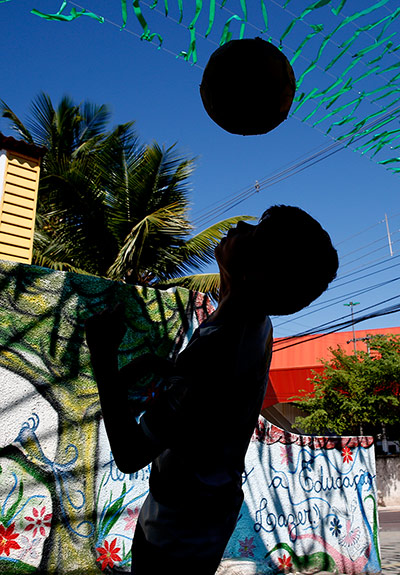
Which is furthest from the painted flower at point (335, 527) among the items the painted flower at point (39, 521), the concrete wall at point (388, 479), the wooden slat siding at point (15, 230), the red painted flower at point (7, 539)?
the concrete wall at point (388, 479)

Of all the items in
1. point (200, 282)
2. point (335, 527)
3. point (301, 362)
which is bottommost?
point (335, 527)

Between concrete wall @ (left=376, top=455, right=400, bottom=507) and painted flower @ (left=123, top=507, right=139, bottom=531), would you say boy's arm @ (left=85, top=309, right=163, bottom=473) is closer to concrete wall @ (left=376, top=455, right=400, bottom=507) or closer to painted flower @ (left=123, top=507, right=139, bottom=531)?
painted flower @ (left=123, top=507, right=139, bottom=531)

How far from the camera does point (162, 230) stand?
8.87 meters

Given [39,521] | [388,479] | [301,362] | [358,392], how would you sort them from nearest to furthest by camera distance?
1. [39,521]
2. [358,392]
3. [388,479]
4. [301,362]

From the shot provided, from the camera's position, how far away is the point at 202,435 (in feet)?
4.01

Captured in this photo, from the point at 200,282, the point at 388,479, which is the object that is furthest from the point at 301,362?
the point at 200,282

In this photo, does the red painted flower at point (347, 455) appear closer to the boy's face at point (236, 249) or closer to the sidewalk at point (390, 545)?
the sidewalk at point (390, 545)

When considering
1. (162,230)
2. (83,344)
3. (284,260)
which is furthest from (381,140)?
(162,230)

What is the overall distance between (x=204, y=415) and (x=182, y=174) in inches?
Result: 351

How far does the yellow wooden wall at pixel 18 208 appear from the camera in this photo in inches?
230

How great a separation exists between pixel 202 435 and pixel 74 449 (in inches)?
124

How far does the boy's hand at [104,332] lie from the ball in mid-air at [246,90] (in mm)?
1362

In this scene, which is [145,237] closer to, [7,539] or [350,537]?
[350,537]

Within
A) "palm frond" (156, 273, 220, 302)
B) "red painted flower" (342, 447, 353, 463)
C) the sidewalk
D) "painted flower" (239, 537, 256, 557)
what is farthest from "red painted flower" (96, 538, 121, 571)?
"palm frond" (156, 273, 220, 302)
